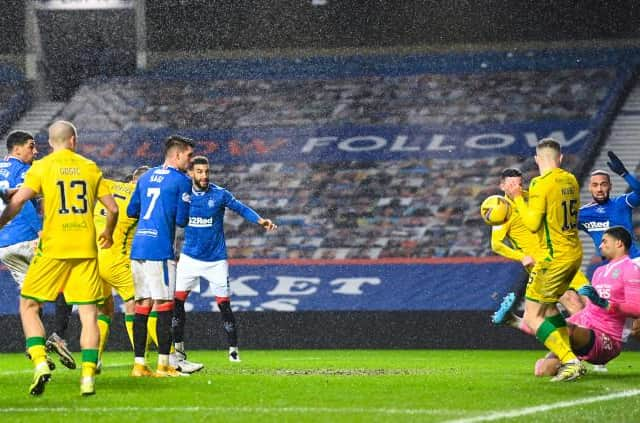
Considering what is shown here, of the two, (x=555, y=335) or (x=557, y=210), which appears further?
(x=557, y=210)

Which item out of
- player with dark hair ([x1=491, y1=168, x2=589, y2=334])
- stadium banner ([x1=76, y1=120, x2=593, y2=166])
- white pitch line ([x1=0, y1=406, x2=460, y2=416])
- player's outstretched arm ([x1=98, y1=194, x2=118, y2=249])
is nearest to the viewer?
white pitch line ([x1=0, y1=406, x2=460, y2=416])

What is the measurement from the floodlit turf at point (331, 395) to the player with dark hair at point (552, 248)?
0.39 meters

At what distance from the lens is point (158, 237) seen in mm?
10344

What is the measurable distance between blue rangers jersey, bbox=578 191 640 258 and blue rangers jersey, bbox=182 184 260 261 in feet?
11.8

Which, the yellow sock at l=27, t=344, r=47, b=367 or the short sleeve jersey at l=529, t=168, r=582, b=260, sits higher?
the short sleeve jersey at l=529, t=168, r=582, b=260

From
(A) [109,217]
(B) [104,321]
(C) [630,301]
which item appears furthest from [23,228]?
(C) [630,301]

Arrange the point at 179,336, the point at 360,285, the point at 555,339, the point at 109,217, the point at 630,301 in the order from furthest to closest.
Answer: the point at 360,285
the point at 179,336
the point at 630,301
the point at 555,339
the point at 109,217

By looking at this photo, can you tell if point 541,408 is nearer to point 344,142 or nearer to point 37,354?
point 37,354

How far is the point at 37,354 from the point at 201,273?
4.91 metres

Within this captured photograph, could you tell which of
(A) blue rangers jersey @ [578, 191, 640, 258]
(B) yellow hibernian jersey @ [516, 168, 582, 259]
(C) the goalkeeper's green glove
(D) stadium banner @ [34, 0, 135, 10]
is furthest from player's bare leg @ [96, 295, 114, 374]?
(D) stadium banner @ [34, 0, 135, 10]

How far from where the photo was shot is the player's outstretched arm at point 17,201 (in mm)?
8477

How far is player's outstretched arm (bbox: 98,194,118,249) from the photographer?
8.88m

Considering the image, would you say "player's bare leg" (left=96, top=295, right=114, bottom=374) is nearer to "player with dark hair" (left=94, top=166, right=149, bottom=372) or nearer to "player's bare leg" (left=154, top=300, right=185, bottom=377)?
"player with dark hair" (left=94, top=166, right=149, bottom=372)

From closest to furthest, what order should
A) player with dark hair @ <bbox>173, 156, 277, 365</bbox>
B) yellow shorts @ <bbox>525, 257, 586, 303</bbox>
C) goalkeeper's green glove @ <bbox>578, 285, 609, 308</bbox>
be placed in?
yellow shorts @ <bbox>525, 257, 586, 303</bbox>, goalkeeper's green glove @ <bbox>578, 285, 609, 308</bbox>, player with dark hair @ <bbox>173, 156, 277, 365</bbox>
